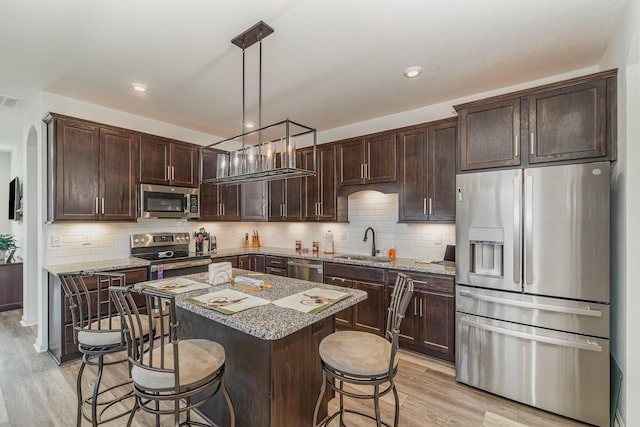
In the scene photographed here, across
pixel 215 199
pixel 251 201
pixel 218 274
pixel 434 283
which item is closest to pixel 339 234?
pixel 251 201

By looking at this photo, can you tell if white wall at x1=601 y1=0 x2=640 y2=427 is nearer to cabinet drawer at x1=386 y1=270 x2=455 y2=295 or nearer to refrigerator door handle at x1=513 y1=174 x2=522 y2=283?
refrigerator door handle at x1=513 y1=174 x2=522 y2=283

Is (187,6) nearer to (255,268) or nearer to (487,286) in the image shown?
(487,286)

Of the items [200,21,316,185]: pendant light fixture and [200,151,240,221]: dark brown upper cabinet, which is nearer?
[200,21,316,185]: pendant light fixture

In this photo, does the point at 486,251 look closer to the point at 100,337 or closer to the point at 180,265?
the point at 100,337

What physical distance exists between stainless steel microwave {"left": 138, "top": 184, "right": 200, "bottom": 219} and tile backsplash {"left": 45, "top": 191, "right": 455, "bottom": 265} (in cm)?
40

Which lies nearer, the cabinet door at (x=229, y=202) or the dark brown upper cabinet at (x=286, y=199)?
the dark brown upper cabinet at (x=286, y=199)

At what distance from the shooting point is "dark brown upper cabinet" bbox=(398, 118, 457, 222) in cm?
327

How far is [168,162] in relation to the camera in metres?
4.12

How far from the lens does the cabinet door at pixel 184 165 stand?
4184 millimetres

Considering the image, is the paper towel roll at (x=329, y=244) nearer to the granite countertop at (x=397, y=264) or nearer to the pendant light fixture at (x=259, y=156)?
the granite countertop at (x=397, y=264)

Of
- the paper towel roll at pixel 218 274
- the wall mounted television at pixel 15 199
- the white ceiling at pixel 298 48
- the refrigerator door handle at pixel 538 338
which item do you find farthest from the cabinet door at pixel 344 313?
the wall mounted television at pixel 15 199

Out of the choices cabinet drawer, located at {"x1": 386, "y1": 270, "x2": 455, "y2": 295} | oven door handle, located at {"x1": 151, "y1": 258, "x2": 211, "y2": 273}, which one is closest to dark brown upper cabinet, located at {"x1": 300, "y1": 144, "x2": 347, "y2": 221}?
cabinet drawer, located at {"x1": 386, "y1": 270, "x2": 455, "y2": 295}

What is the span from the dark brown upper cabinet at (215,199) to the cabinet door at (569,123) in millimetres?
4048

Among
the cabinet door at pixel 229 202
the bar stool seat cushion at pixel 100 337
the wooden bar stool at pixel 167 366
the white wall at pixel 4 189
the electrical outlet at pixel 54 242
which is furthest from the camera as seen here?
the white wall at pixel 4 189
